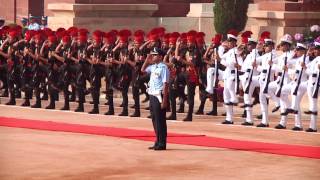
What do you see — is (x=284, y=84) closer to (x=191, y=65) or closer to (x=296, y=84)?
(x=296, y=84)

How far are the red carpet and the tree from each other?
1784 centimetres

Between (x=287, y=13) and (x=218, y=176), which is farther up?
(x=287, y=13)

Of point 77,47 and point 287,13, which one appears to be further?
point 287,13

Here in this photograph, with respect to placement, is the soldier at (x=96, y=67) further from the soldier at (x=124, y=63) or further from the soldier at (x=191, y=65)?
the soldier at (x=191, y=65)

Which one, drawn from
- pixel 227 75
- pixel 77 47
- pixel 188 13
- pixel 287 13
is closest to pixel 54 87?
pixel 77 47

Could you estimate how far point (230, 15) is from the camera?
42.4 meters

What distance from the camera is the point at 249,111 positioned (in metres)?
25.9

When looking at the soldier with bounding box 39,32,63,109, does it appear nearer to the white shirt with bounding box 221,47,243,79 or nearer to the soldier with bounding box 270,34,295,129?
the white shirt with bounding box 221,47,243,79

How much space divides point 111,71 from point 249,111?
4093 mm

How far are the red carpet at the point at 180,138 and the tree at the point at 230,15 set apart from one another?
17839 millimetres

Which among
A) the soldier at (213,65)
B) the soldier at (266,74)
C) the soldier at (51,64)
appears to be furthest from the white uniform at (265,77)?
the soldier at (51,64)

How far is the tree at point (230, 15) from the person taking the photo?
42.5 meters

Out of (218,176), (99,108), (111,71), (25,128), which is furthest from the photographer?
(99,108)

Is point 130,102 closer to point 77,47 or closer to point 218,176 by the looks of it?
point 77,47
